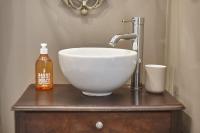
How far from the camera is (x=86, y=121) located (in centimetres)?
119

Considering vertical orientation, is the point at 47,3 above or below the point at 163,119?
above

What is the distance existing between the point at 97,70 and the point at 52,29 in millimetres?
515

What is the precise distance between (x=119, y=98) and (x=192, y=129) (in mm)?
292

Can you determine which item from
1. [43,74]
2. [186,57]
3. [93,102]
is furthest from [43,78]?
[186,57]

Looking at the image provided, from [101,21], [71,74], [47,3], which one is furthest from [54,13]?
[71,74]

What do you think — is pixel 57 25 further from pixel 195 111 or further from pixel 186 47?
pixel 195 111

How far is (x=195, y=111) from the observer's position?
3.97 ft

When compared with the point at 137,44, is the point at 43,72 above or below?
below

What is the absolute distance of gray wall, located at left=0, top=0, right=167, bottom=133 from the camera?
1590 millimetres

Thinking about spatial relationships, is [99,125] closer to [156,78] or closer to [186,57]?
[156,78]

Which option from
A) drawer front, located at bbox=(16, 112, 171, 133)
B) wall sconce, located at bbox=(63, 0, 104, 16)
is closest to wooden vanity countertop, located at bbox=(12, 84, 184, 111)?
drawer front, located at bbox=(16, 112, 171, 133)

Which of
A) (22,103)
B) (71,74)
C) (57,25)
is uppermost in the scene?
(57,25)

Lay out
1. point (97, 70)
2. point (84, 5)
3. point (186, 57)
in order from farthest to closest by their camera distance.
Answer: point (84, 5)
point (186, 57)
point (97, 70)

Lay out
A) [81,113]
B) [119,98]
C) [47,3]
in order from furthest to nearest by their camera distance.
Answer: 1. [47,3]
2. [119,98]
3. [81,113]
